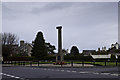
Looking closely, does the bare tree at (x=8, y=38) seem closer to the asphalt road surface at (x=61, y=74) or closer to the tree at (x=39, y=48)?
the tree at (x=39, y=48)

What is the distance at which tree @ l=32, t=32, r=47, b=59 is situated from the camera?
71312 mm

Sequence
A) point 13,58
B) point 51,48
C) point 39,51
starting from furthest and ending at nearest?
point 51,48 < point 39,51 < point 13,58

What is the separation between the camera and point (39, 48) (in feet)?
238

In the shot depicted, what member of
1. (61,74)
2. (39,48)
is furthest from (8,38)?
(61,74)

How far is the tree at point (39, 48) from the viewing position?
2808 inches

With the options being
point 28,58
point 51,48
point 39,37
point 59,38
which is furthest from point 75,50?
point 59,38

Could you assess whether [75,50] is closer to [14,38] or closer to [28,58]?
[14,38]

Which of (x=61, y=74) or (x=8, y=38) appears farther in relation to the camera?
(x=8, y=38)

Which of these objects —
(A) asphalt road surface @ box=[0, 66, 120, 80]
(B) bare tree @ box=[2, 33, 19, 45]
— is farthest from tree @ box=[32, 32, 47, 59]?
(A) asphalt road surface @ box=[0, 66, 120, 80]

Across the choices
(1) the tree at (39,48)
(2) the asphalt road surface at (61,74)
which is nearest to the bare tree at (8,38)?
(1) the tree at (39,48)

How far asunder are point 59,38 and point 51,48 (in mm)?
62769

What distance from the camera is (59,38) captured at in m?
38.8

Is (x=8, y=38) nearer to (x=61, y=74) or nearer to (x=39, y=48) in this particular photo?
(x=39, y=48)

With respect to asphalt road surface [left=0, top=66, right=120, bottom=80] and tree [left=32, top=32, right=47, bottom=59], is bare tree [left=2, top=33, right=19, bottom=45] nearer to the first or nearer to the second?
tree [left=32, top=32, right=47, bottom=59]
